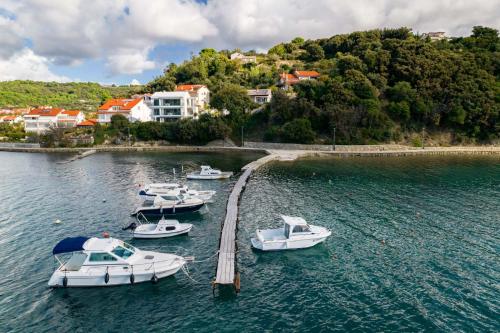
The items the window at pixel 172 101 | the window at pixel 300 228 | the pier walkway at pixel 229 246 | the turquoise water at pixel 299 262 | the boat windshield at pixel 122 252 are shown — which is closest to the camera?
the turquoise water at pixel 299 262

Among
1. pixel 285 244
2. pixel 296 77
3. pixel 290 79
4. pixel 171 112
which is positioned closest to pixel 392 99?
pixel 290 79

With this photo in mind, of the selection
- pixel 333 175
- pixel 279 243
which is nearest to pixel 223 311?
pixel 279 243

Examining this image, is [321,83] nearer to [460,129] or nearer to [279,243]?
[460,129]

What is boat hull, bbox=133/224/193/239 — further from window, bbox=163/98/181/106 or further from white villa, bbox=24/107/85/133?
white villa, bbox=24/107/85/133

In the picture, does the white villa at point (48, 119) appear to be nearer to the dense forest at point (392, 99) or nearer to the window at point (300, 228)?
the dense forest at point (392, 99)

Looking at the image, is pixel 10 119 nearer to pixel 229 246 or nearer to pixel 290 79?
pixel 290 79

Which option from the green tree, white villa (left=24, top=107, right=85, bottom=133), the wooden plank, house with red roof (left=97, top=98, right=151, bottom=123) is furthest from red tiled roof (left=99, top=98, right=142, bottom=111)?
the wooden plank

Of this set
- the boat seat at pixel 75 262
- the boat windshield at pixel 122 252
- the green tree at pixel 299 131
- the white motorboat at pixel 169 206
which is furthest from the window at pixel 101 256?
the green tree at pixel 299 131
